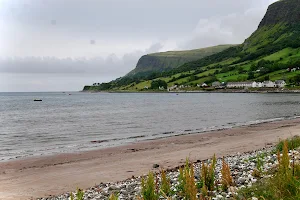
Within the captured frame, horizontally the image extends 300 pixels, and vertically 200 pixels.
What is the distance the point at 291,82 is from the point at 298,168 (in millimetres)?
206252

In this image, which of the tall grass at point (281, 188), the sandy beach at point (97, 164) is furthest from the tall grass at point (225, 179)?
the sandy beach at point (97, 164)

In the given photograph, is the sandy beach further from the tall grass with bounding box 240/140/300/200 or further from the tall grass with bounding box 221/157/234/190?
the tall grass with bounding box 240/140/300/200

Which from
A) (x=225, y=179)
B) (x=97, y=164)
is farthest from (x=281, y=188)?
(x=97, y=164)

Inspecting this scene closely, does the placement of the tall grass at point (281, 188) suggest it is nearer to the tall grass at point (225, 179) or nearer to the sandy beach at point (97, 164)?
the tall grass at point (225, 179)

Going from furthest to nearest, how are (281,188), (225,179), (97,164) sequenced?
(97,164)
(225,179)
(281,188)

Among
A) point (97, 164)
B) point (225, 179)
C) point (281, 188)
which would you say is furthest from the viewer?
point (97, 164)

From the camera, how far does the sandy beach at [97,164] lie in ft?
61.0

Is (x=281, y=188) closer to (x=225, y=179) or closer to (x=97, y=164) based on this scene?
(x=225, y=179)

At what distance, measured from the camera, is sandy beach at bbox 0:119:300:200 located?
61.0ft

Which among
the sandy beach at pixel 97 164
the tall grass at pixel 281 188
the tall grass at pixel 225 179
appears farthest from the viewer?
the sandy beach at pixel 97 164

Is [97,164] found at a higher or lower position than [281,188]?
lower

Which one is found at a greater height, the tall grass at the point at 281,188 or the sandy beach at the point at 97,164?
the tall grass at the point at 281,188

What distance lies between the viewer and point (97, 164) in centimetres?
2422

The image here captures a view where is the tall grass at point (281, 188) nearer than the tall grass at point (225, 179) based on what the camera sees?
Yes
